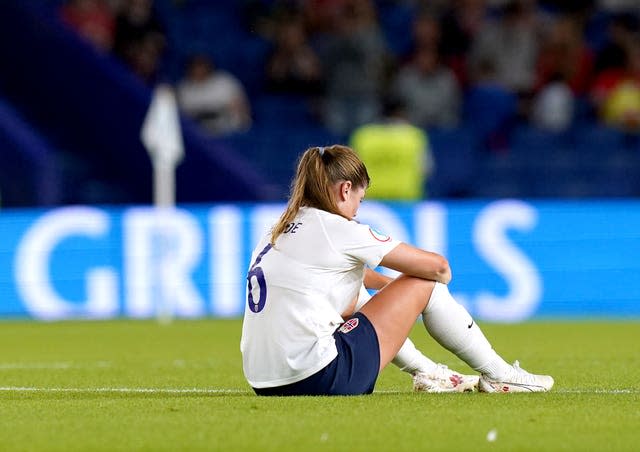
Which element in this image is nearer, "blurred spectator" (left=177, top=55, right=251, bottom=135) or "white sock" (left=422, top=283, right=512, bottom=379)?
"white sock" (left=422, top=283, right=512, bottom=379)

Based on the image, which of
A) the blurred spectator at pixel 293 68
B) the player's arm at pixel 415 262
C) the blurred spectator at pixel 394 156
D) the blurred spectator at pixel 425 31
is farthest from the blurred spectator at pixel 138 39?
the player's arm at pixel 415 262

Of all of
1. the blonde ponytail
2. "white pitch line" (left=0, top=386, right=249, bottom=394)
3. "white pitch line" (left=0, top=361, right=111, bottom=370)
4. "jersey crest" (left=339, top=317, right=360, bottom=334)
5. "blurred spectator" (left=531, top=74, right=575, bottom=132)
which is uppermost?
"blurred spectator" (left=531, top=74, right=575, bottom=132)

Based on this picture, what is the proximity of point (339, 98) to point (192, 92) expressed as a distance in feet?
6.41

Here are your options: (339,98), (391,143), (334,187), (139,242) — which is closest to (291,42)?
(339,98)

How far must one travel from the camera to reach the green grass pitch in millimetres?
6113

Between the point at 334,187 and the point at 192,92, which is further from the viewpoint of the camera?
the point at 192,92

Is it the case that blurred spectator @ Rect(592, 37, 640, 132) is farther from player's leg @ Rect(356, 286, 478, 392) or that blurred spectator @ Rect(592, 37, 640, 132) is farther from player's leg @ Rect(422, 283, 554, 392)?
player's leg @ Rect(422, 283, 554, 392)

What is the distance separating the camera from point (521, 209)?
17.1m

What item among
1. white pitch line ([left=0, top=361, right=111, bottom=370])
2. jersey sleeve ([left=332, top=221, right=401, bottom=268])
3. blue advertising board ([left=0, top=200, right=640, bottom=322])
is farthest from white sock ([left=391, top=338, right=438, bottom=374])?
blue advertising board ([left=0, top=200, right=640, bottom=322])

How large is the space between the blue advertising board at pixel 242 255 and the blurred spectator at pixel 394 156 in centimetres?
73

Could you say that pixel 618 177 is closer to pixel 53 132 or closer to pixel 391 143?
pixel 391 143

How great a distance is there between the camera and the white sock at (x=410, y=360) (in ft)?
26.2

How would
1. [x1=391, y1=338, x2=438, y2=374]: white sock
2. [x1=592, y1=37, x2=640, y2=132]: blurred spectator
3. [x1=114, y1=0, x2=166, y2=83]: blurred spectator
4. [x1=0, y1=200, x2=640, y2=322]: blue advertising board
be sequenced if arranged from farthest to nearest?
[x1=592, y1=37, x2=640, y2=132]: blurred spectator → [x1=114, y1=0, x2=166, y2=83]: blurred spectator → [x1=0, y1=200, x2=640, y2=322]: blue advertising board → [x1=391, y1=338, x2=438, y2=374]: white sock

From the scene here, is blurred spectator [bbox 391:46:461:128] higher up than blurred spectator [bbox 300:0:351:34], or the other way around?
blurred spectator [bbox 300:0:351:34]
